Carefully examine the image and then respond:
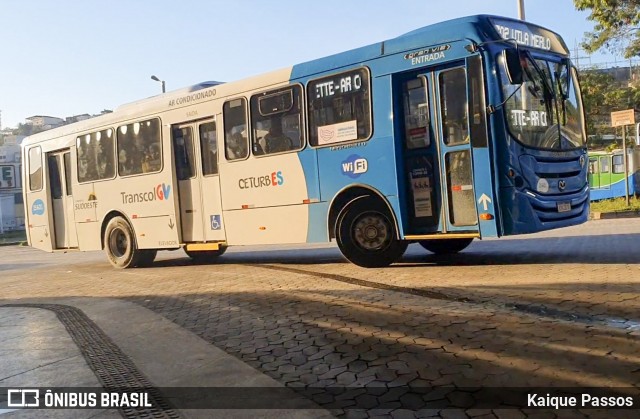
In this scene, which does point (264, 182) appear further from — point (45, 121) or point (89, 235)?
point (45, 121)

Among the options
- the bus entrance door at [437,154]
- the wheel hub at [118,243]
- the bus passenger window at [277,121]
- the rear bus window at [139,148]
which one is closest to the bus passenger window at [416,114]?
the bus entrance door at [437,154]

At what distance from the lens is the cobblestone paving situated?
12.2 ft

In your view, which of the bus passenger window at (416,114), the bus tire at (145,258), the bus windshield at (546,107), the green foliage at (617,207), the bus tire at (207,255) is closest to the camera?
the bus windshield at (546,107)

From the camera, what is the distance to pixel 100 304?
786 cm

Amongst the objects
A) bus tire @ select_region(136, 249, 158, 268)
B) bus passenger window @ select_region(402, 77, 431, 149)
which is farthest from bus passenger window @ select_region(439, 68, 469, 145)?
bus tire @ select_region(136, 249, 158, 268)

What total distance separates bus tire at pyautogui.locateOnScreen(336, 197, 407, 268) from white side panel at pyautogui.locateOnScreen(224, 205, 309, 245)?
76cm

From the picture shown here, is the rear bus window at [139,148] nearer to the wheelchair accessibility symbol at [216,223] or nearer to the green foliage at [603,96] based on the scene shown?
the wheelchair accessibility symbol at [216,223]

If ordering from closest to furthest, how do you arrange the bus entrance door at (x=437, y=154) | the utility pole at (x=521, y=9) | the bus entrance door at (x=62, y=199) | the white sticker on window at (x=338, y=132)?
the bus entrance door at (x=437, y=154)
the white sticker on window at (x=338, y=132)
the bus entrance door at (x=62, y=199)
the utility pole at (x=521, y=9)

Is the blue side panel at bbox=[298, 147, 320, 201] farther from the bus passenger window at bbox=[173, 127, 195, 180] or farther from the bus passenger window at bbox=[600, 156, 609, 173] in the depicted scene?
the bus passenger window at bbox=[600, 156, 609, 173]

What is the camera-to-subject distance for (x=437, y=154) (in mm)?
7848

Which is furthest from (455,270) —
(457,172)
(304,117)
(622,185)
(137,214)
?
(622,185)

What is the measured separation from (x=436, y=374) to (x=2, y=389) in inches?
140

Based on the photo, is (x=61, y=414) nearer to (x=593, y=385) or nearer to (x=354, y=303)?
(x=354, y=303)

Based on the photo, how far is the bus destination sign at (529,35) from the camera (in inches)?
303
